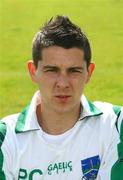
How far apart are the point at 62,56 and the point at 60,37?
12 cm

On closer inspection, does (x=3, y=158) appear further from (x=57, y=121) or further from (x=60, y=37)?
(x=60, y=37)

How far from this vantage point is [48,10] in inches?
494

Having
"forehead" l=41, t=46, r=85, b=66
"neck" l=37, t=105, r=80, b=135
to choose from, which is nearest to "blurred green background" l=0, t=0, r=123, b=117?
"neck" l=37, t=105, r=80, b=135

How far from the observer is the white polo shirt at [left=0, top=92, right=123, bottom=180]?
147 inches

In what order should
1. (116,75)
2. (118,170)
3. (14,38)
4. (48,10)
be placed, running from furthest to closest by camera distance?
1. (48,10)
2. (14,38)
3. (116,75)
4. (118,170)

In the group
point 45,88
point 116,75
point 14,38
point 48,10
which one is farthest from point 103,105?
point 48,10

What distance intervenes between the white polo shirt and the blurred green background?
15.1 feet

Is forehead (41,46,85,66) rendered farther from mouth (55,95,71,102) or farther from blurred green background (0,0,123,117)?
blurred green background (0,0,123,117)

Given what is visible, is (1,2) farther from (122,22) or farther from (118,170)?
(118,170)

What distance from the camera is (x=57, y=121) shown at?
386 centimetres

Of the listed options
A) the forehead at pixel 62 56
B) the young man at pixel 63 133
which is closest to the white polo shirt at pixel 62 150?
the young man at pixel 63 133

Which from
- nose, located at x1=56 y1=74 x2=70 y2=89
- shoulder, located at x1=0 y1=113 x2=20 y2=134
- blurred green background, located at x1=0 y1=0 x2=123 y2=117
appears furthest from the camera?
blurred green background, located at x1=0 y1=0 x2=123 y2=117

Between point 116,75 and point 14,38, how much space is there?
218 cm

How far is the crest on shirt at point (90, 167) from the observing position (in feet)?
12.3
